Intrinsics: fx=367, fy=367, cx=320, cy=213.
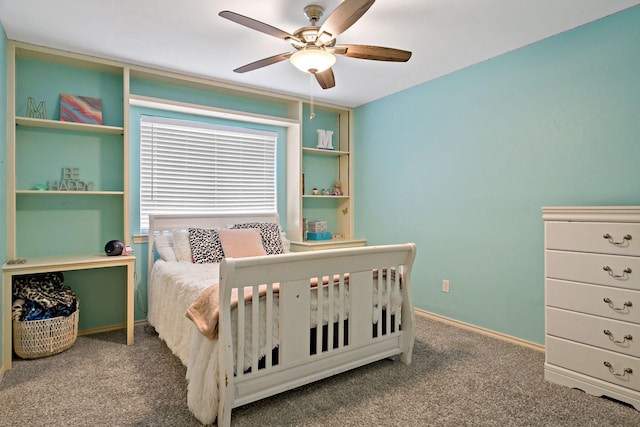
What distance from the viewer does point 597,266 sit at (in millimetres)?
Answer: 2100

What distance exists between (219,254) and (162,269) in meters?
0.50

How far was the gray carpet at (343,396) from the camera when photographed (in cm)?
184

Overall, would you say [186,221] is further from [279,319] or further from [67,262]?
[279,319]

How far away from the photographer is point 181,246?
10.8ft

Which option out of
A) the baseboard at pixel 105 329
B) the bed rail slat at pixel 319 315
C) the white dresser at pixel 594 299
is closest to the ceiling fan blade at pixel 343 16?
the bed rail slat at pixel 319 315

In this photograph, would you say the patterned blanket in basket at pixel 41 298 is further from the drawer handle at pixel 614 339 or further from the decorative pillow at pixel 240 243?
the drawer handle at pixel 614 339

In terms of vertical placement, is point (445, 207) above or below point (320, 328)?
above

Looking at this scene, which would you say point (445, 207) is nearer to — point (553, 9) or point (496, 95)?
point (496, 95)

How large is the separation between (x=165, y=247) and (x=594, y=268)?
10.5 feet

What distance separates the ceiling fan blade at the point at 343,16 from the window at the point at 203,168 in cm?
202

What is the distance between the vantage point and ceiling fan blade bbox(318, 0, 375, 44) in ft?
5.93

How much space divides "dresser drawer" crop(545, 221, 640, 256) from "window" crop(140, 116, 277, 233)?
2849 millimetres

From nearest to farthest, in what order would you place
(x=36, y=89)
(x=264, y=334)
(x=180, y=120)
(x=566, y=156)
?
1. (x=264, y=334)
2. (x=566, y=156)
3. (x=36, y=89)
4. (x=180, y=120)

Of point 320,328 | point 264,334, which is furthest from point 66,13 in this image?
point 320,328
